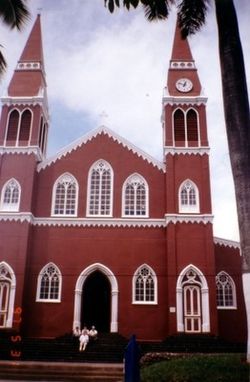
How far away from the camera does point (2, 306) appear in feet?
88.1

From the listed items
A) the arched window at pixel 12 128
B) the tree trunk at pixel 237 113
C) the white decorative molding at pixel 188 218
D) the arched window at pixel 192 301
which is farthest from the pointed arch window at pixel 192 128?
the tree trunk at pixel 237 113

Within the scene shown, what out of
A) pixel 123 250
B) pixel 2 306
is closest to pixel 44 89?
pixel 123 250

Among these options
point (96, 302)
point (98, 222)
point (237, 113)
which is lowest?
point (96, 302)

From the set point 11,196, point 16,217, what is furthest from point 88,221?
point 11,196

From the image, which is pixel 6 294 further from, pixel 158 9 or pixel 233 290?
pixel 158 9

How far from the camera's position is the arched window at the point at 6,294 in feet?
86.3

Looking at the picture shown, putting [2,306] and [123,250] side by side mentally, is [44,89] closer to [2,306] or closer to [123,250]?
[123,250]

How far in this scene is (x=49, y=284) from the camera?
27953mm

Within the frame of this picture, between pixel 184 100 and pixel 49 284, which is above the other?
pixel 184 100

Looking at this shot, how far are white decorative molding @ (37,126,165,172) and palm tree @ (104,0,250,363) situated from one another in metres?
17.9

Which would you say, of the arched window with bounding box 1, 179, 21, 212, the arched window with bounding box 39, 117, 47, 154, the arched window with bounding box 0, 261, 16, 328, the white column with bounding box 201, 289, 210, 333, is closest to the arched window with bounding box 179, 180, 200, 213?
the white column with bounding box 201, 289, 210, 333

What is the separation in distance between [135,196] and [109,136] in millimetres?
4688

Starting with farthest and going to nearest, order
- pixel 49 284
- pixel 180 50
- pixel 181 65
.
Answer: pixel 180 50 < pixel 181 65 < pixel 49 284

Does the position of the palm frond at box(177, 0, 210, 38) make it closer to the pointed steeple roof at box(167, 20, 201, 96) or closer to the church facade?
the church facade
